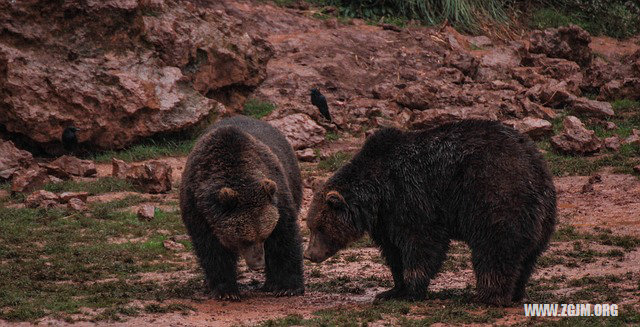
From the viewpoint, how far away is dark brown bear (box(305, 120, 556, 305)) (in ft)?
27.5

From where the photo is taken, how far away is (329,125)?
17031 millimetres

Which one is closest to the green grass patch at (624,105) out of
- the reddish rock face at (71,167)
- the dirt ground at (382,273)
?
the dirt ground at (382,273)

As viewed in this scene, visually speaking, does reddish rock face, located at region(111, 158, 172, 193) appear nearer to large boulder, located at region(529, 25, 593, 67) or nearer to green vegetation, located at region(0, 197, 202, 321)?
green vegetation, located at region(0, 197, 202, 321)

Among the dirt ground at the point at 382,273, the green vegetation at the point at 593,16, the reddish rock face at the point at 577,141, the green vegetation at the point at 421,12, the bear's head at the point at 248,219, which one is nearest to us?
the dirt ground at the point at 382,273

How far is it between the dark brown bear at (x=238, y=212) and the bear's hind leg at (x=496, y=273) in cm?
186

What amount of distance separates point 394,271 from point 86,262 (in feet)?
11.6

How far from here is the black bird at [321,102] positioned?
1709cm

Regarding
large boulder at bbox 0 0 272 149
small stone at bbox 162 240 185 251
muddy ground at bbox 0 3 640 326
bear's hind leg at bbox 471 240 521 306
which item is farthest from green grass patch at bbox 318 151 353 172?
bear's hind leg at bbox 471 240 521 306

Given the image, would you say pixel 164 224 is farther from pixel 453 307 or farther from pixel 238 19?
pixel 238 19

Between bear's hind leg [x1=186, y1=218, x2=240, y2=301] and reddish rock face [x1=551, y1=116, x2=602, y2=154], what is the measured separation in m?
7.22

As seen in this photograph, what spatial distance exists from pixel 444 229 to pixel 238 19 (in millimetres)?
12046

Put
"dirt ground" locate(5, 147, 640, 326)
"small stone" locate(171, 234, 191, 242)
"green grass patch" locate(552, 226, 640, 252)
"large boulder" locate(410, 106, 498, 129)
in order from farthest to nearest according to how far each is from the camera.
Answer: "large boulder" locate(410, 106, 498, 129), "small stone" locate(171, 234, 191, 242), "green grass patch" locate(552, 226, 640, 252), "dirt ground" locate(5, 147, 640, 326)

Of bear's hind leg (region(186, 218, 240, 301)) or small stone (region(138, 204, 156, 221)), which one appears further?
small stone (region(138, 204, 156, 221))

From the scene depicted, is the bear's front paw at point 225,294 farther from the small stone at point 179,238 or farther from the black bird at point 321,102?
the black bird at point 321,102
